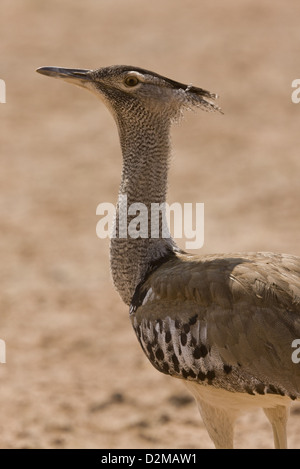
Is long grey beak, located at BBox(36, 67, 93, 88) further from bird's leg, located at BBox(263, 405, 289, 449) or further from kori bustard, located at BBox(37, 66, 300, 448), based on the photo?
bird's leg, located at BBox(263, 405, 289, 449)

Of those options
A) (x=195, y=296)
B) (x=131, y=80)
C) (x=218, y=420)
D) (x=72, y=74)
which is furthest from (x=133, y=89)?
(x=218, y=420)

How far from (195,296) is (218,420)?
0.62m

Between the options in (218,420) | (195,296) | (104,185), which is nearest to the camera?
(195,296)

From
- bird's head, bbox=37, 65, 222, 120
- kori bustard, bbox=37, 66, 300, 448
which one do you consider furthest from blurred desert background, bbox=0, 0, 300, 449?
bird's head, bbox=37, 65, 222, 120

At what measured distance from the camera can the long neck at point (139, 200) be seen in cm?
419

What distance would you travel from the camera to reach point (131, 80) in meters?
4.16

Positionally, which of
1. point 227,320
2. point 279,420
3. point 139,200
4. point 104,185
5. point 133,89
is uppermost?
point 133,89

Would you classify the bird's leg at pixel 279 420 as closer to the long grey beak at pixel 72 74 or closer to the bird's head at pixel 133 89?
the bird's head at pixel 133 89

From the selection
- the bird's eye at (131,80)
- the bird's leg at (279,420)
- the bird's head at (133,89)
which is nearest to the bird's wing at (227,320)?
the bird's leg at (279,420)

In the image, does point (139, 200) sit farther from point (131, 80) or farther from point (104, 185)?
Result: point (104, 185)

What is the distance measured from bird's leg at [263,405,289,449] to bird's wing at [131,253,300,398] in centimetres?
47

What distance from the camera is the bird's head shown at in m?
4.15

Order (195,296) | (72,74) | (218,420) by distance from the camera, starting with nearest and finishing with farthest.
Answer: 1. (195,296)
2. (218,420)
3. (72,74)
